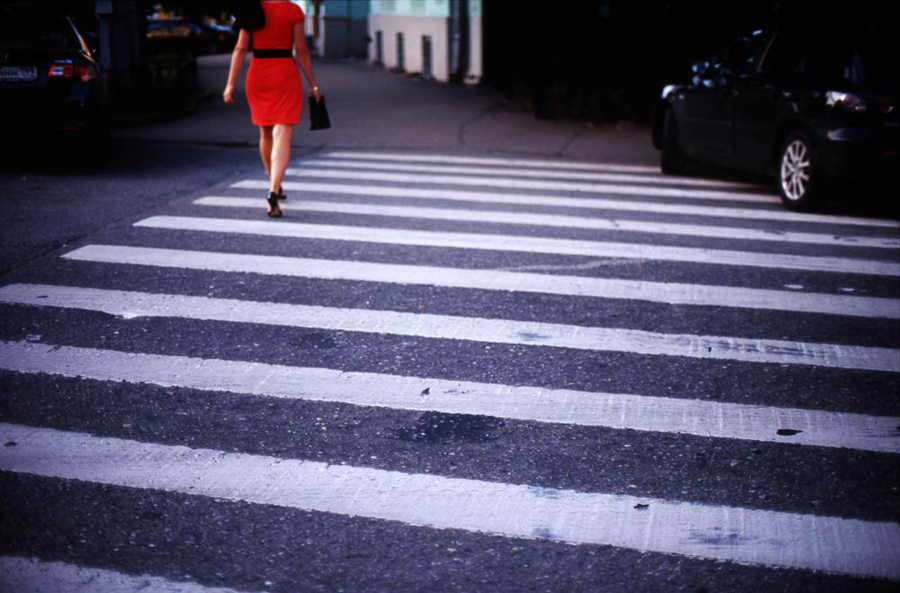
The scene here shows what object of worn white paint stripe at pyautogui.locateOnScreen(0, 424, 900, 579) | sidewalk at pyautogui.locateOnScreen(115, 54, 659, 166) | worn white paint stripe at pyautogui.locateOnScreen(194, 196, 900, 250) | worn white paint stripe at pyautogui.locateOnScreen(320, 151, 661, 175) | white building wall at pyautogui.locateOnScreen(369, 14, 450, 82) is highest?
white building wall at pyautogui.locateOnScreen(369, 14, 450, 82)

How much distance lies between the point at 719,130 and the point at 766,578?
847cm

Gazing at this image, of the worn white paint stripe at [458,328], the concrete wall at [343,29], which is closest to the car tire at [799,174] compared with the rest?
the worn white paint stripe at [458,328]

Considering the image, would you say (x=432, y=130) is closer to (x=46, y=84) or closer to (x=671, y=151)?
(x=671, y=151)

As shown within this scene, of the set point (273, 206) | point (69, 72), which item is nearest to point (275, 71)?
point (273, 206)

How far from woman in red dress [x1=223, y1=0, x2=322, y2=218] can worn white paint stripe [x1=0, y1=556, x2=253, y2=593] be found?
548 cm

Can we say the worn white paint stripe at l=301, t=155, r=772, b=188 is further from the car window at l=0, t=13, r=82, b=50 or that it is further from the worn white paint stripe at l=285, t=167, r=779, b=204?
the car window at l=0, t=13, r=82, b=50

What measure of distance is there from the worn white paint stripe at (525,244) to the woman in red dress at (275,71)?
0.59 metres

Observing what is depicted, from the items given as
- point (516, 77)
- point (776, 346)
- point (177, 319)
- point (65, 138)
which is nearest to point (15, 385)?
point (177, 319)

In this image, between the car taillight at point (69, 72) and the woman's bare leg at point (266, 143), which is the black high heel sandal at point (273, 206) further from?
the car taillight at point (69, 72)

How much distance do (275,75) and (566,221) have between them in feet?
9.07

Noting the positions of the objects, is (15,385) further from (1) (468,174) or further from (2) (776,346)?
(1) (468,174)

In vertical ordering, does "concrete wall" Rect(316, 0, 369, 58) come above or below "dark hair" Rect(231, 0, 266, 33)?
→ above

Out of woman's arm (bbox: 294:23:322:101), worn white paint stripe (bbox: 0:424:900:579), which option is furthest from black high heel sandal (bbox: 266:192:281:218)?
worn white paint stripe (bbox: 0:424:900:579)

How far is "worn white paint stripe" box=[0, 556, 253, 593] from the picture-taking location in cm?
276
